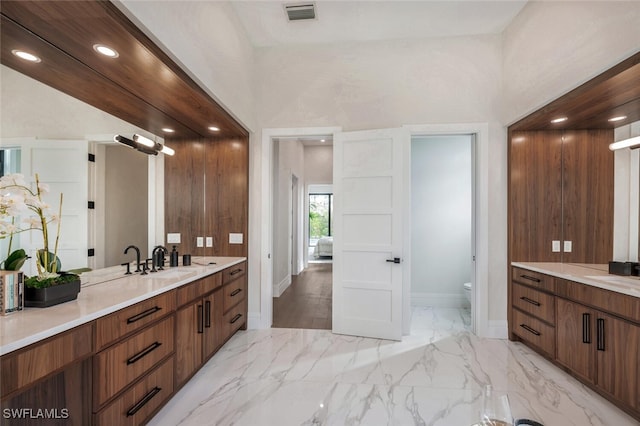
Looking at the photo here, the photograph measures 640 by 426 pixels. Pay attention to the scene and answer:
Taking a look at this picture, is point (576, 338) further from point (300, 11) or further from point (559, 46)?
point (300, 11)

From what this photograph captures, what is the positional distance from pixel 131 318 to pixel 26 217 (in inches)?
28.5

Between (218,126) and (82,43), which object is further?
(218,126)

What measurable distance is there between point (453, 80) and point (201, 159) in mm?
3033

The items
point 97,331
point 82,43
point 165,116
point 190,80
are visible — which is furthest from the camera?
point 165,116

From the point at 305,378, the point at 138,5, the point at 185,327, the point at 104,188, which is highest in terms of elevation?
the point at 138,5

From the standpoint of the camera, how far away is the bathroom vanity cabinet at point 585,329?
1.92 m

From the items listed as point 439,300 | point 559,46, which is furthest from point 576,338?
point 559,46

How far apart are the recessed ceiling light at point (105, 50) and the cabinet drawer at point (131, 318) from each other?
142cm

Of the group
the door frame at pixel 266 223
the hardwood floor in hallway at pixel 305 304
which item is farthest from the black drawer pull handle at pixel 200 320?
the hardwood floor in hallway at pixel 305 304

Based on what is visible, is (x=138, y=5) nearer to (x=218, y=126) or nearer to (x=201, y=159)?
(x=218, y=126)

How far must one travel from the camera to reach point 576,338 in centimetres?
235

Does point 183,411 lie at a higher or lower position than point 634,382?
lower

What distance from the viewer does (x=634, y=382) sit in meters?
1.87

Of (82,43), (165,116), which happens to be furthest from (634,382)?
(165,116)
